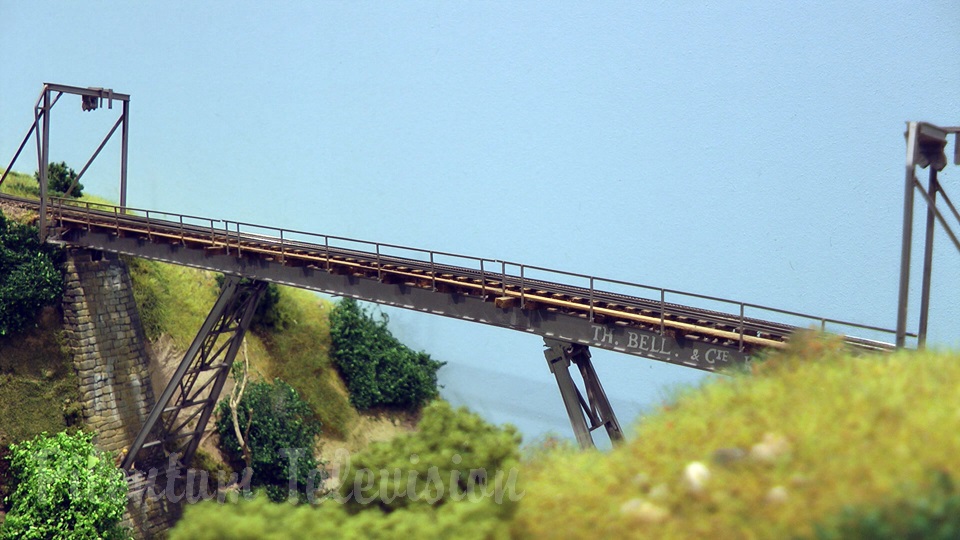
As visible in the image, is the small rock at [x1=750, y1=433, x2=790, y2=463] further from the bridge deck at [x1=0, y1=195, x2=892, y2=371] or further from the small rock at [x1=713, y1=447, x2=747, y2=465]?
the bridge deck at [x1=0, y1=195, x2=892, y2=371]

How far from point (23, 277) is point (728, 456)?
20.1 meters

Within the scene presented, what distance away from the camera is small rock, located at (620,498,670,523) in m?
8.64

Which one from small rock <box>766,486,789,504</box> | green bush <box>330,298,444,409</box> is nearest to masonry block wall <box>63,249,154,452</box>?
green bush <box>330,298,444,409</box>

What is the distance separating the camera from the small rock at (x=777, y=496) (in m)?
8.22

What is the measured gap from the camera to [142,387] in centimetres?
2525

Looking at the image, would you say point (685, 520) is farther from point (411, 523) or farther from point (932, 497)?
point (411, 523)

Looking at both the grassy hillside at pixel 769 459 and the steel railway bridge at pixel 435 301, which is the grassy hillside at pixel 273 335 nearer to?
the steel railway bridge at pixel 435 301

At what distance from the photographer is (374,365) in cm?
3141

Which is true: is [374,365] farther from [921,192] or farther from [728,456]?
[728,456]

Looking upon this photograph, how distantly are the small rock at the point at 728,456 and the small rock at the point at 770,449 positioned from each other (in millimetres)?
105

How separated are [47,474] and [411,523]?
1447 centimetres

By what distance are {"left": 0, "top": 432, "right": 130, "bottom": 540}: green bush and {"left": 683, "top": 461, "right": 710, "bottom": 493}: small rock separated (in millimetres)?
16827

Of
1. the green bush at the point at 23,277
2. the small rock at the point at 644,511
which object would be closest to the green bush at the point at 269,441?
the green bush at the point at 23,277

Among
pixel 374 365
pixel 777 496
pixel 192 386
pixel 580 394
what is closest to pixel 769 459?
pixel 777 496
